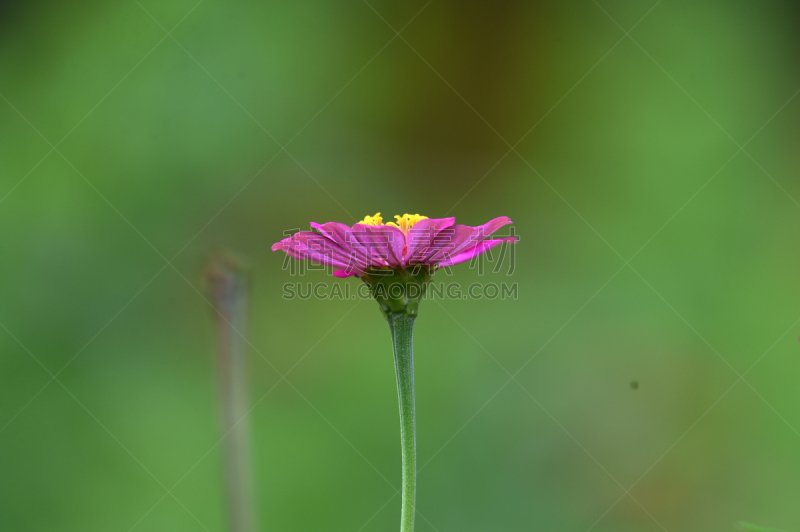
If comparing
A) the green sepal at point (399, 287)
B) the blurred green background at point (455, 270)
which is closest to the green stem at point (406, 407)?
the green sepal at point (399, 287)

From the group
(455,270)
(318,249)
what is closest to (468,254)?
(318,249)

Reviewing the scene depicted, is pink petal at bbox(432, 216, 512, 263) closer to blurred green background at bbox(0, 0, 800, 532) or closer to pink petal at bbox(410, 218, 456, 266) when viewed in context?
pink petal at bbox(410, 218, 456, 266)

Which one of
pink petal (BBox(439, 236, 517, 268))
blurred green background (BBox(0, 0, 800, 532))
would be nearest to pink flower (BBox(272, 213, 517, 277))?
pink petal (BBox(439, 236, 517, 268))

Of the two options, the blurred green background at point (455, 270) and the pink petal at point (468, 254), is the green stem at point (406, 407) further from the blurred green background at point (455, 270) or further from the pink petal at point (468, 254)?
the blurred green background at point (455, 270)

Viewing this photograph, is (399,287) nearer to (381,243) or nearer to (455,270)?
(381,243)

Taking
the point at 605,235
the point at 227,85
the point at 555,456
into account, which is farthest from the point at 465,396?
the point at 227,85
